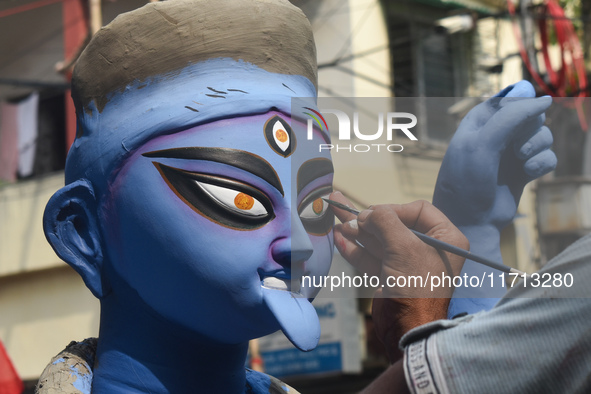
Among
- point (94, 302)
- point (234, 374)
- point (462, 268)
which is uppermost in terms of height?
point (462, 268)

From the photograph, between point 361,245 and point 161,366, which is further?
point 161,366

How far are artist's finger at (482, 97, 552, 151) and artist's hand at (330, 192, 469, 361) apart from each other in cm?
24

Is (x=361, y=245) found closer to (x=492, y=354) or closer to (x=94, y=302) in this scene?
(x=492, y=354)

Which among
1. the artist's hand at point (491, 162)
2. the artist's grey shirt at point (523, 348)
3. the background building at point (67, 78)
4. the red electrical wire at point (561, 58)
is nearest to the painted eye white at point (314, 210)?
the artist's hand at point (491, 162)

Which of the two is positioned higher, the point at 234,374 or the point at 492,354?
the point at 492,354

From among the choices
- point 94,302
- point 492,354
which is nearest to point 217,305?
point 492,354

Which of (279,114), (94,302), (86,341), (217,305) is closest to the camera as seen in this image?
(217,305)

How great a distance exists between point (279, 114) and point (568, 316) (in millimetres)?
985

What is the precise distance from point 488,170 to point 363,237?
37 centimetres

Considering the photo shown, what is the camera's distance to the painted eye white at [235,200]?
5.60 feet

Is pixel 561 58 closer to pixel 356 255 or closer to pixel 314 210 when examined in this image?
pixel 314 210

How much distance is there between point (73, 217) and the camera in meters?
1.90

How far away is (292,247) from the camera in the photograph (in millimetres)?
1675

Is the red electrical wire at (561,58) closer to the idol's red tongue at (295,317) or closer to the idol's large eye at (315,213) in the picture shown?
the idol's large eye at (315,213)
